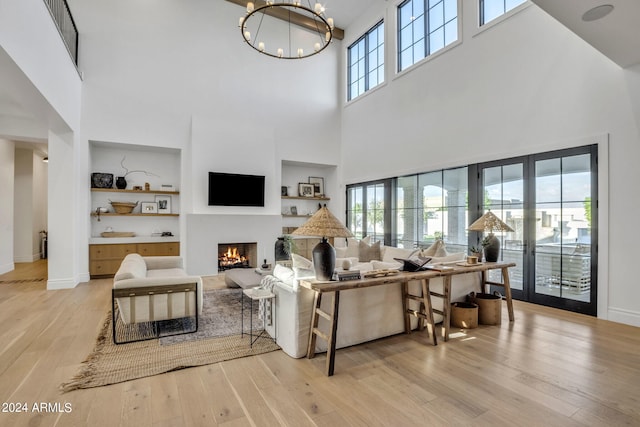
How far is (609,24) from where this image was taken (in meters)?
2.98

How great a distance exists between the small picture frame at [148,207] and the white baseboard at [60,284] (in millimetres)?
2084

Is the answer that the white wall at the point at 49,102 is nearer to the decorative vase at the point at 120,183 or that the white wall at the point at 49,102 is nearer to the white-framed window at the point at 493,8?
the decorative vase at the point at 120,183

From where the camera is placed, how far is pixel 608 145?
4000 millimetres

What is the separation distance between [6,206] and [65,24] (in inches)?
172

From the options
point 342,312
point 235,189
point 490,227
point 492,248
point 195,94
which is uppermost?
point 195,94

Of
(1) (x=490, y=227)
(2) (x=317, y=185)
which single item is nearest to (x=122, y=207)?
(2) (x=317, y=185)

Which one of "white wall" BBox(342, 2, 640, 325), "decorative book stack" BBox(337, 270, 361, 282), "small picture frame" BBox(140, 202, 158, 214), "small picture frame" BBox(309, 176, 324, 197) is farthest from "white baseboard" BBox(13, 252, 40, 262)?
"decorative book stack" BBox(337, 270, 361, 282)

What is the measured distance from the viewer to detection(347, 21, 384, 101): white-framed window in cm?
795

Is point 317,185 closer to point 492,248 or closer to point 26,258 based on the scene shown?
point 492,248

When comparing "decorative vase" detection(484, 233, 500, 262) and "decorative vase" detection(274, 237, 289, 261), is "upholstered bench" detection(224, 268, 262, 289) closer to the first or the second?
"decorative vase" detection(274, 237, 289, 261)

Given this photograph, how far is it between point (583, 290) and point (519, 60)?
11.1ft

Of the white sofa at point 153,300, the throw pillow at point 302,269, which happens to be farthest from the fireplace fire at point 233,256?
the throw pillow at point 302,269

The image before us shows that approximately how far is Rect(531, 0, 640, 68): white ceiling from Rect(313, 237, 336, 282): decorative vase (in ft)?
8.98

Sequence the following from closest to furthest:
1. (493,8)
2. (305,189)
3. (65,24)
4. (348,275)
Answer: (348,275), (493,8), (65,24), (305,189)
